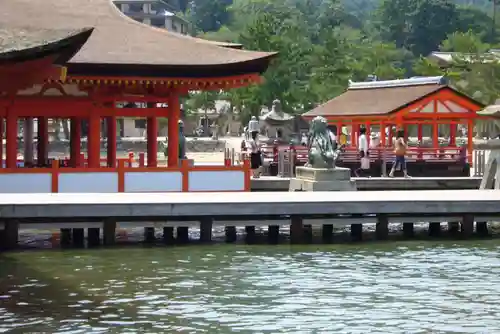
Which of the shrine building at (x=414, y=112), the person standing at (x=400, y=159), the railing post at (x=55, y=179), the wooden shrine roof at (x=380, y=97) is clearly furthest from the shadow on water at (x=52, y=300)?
the wooden shrine roof at (x=380, y=97)

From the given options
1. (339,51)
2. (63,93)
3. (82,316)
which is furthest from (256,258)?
(339,51)

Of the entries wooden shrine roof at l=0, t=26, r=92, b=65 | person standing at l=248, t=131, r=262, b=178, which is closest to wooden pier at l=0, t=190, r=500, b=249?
wooden shrine roof at l=0, t=26, r=92, b=65

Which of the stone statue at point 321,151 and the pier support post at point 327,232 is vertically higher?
the stone statue at point 321,151

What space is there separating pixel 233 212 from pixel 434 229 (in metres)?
4.96

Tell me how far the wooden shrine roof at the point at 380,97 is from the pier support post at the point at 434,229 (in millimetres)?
14369

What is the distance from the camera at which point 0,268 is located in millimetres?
18328

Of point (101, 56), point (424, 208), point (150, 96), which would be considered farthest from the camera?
point (150, 96)

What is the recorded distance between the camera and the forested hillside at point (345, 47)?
6291cm

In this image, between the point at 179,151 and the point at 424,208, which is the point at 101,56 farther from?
the point at 424,208

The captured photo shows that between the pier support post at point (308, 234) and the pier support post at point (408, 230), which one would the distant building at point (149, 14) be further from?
the pier support post at point (308, 234)

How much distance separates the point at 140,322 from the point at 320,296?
3.06 m

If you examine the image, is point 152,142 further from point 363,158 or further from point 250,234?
point 363,158

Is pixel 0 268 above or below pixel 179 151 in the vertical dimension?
below

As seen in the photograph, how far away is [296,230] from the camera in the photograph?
21797 millimetres
